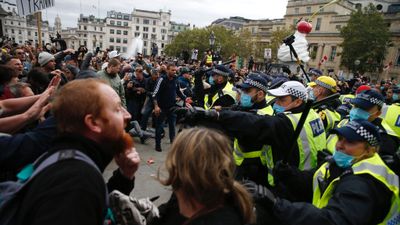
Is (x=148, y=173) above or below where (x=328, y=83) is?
Result: below

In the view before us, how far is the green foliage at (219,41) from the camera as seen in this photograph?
49.6m

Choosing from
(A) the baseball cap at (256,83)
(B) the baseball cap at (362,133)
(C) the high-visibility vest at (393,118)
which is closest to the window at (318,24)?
(C) the high-visibility vest at (393,118)

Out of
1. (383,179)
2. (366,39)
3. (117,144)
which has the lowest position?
(383,179)

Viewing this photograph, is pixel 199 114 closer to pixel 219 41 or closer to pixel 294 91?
pixel 294 91

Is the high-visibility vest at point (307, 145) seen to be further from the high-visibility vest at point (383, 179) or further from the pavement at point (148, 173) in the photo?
the pavement at point (148, 173)

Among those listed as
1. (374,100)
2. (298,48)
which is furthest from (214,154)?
(298,48)

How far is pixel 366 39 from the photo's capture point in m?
35.1

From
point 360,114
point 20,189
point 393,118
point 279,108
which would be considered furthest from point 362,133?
point 393,118

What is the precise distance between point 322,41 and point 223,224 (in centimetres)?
5400

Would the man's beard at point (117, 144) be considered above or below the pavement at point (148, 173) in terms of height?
above

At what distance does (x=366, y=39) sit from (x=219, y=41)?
23688 millimetres

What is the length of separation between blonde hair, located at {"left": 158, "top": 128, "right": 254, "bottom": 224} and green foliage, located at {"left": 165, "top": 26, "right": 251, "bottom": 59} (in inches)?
1907

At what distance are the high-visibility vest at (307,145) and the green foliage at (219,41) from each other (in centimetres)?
4696

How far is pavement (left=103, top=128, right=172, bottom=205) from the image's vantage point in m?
4.49
